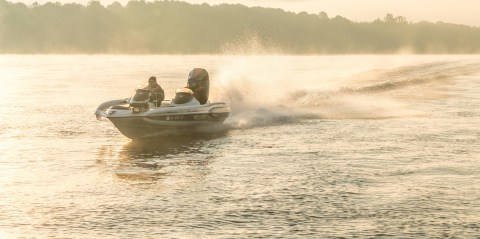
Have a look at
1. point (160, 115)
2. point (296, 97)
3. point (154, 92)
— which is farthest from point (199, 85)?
point (296, 97)

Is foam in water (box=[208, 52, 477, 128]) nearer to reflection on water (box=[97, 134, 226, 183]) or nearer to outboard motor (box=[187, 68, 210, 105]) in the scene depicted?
outboard motor (box=[187, 68, 210, 105])

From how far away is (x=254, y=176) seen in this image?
2067 centimetres

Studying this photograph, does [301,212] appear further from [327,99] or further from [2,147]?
[327,99]

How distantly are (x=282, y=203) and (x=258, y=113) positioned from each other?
20.1m

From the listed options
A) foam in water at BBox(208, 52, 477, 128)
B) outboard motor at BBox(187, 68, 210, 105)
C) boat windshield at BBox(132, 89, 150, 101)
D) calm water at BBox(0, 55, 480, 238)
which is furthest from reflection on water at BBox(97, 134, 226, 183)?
foam in water at BBox(208, 52, 477, 128)

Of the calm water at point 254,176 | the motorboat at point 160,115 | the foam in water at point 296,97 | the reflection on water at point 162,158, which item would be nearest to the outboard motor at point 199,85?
the motorboat at point 160,115

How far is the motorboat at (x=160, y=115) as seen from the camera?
2777 cm

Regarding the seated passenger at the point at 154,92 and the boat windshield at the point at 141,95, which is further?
the seated passenger at the point at 154,92

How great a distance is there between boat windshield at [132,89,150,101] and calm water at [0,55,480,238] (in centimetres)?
175

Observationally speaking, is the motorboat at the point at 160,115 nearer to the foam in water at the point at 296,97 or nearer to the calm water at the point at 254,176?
the calm water at the point at 254,176

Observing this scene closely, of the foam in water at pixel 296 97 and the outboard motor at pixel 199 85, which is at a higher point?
the outboard motor at pixel 199 85

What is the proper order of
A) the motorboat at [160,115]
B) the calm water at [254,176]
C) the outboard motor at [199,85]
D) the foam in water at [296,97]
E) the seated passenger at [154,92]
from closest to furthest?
the calm water at [254,176] → the motorboat at [160,115] → the seated passenger at [154,92] → the outboard motor at [199,85] → the foam in water at [296,97]

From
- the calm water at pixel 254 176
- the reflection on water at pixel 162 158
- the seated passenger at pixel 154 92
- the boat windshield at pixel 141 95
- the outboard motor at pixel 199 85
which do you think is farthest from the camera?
the outboard motor at pixel 199 85

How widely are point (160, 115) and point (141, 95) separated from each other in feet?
3.48
